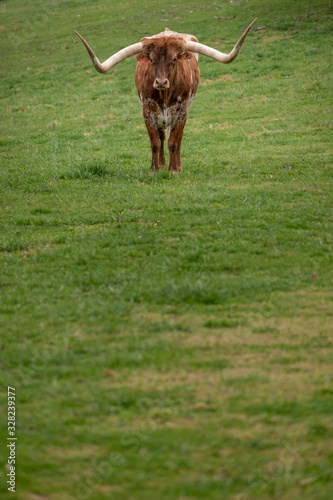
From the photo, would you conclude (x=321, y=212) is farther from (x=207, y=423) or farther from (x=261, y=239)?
(x=207, y=423)

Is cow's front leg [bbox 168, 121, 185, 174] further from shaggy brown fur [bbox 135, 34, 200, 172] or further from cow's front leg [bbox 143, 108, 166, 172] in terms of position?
cow's front leg [bbox 143, 108, 166, 172]

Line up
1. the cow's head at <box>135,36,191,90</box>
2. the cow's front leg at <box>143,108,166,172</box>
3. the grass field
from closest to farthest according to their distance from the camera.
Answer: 1. the grass field
2. the cow's head at <box>135,36,191,90</box>
3. the cow's front leg at <box>143,108,166,172</box>

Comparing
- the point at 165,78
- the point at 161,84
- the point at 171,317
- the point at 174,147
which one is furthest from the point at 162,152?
the point at 171,317

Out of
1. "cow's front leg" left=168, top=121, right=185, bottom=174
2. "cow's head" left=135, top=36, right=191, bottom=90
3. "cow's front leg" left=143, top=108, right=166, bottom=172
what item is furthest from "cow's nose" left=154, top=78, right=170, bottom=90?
"cow's front leg" left=168, top=121, right=185, bottom=174

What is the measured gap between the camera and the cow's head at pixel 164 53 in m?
9.22

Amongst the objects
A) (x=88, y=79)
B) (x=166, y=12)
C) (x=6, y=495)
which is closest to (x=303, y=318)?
(x=6, y=495)

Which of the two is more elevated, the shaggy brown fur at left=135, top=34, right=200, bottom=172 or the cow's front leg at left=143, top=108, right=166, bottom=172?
the shaggy brown fur at left=135, top=34, right=200, bottom=172

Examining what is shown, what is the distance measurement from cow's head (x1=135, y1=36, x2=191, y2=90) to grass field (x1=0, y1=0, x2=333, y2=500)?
5.50 feet

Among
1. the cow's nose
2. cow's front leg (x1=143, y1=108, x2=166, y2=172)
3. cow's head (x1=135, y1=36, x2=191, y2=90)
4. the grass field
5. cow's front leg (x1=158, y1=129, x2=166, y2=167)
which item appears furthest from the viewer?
cow's front leg (x1=158, y1=129, x2=166, y2=167)

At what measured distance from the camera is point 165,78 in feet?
29.8

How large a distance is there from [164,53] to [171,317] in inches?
227

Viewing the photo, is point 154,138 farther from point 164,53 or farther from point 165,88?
point 164,53

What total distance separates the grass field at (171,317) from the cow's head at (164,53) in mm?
1676

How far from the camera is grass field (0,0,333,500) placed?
3.06m
